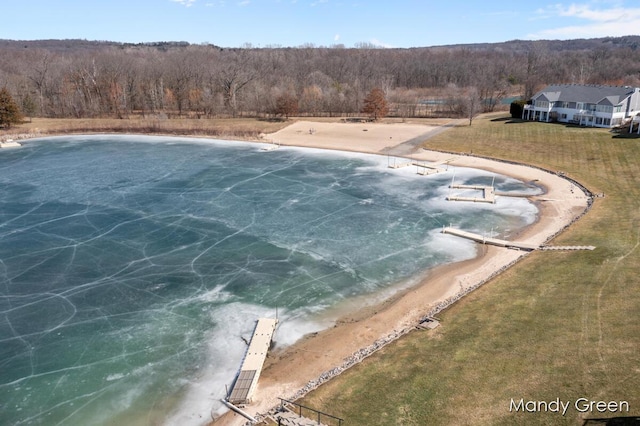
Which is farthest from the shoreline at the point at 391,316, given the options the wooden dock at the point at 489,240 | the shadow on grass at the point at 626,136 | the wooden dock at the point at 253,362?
the shadow on grass at the point at 626,136

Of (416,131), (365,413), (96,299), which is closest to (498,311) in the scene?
(365,413)

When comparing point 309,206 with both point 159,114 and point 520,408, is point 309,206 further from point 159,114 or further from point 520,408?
point 159,114

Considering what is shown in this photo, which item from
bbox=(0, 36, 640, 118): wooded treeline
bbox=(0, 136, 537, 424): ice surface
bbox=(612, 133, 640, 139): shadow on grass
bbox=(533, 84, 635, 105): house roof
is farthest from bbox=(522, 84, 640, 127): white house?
bbox=(0, 136, 537, 424): ice surface

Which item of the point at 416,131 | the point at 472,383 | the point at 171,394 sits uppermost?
the point at 416,131

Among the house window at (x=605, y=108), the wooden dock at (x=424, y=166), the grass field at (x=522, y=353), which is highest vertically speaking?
the house window at (x=605, y=108)

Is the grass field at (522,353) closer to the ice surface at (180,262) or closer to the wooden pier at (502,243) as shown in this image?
the wooden pier at (502,243)

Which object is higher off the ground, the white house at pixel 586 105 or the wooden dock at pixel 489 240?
the white house at pixel 586 105

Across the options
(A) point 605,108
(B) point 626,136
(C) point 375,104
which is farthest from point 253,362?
(C) point 375,104

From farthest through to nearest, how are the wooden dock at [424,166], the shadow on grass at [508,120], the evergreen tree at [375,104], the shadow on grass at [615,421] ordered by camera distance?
the evergreen tree at [375,104]
the shadow on grass at [508,120]
the wooden dock at [424,166]
the shadow on grass at [615,421]
